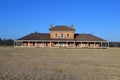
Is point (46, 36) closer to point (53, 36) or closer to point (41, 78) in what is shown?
point (53, 36)

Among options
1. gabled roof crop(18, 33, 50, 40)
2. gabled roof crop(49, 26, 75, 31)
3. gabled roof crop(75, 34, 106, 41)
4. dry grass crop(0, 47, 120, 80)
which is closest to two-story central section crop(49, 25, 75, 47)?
gabled roof crop(49, 26, 75, 31)

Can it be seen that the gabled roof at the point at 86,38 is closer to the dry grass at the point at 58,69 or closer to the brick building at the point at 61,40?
the brick building at the point at 61,40

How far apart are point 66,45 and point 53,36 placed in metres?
4.64

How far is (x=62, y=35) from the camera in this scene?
250ft

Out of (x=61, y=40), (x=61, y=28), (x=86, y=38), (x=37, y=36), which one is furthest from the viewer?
(x=37, y=36)

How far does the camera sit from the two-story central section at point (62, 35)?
75125 millimetres

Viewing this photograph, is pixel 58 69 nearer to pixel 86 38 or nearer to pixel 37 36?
pixel 86 38

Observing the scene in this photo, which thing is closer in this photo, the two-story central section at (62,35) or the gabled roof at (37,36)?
the two-story central section at (62,35)

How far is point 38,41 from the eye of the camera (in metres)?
75.2

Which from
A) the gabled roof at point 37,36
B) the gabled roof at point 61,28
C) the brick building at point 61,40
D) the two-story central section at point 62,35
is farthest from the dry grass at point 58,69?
the gabled roof at point 61,28

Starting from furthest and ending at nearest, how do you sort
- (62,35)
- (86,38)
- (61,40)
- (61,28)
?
(61,28) → (86,38) → (62,35) → (61,40)

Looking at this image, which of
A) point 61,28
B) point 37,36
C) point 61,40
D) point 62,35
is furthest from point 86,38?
point 37,36

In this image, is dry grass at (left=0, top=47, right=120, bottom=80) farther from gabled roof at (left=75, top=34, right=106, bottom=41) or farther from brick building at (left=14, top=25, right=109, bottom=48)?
gabled roof at (left=75, top=34, right=106, bottom=41)

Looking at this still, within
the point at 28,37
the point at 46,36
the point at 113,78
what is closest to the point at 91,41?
the point at 46,36
